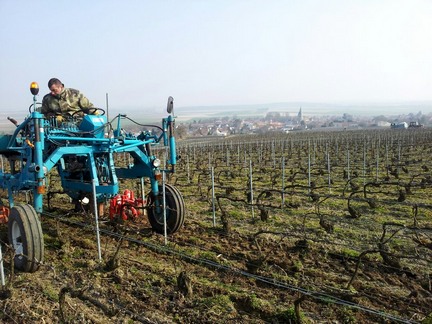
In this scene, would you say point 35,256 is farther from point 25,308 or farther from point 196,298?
point 196,298

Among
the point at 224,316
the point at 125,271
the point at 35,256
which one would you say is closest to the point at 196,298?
the point at 224,316

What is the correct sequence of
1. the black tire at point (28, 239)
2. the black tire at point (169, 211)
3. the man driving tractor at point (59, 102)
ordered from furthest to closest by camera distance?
1. the man driving tractor at point (59, 102)
2. the black tire at point (169, 211)
3. the black tire at point (28, 239)

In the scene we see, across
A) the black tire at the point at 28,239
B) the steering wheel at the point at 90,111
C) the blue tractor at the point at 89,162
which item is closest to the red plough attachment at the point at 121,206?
the blue tractor at the point at 89,162

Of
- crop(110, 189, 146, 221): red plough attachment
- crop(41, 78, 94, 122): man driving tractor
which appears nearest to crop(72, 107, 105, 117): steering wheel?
crop(41, 78, 94, 122): man driving tractor

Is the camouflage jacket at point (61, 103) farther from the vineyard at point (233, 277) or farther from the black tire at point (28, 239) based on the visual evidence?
the black tire at point (28, 239)

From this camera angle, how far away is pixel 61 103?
7.10 meters

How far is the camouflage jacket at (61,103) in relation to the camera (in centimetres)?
707

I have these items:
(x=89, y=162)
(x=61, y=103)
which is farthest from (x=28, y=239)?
(x=61, y=103)

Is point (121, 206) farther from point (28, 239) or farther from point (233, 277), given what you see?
point (233, 277)

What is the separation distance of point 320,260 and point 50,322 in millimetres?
3603

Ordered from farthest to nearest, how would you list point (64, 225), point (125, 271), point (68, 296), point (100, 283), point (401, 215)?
point (401, 215) < point (64, 225) < point (125, 271) < point (100, 283) < point (68, 296)

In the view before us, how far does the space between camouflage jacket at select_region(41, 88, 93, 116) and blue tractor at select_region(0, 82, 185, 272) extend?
197 mm

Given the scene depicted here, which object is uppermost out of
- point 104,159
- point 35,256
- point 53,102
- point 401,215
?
point 53,102

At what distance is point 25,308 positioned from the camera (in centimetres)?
398
